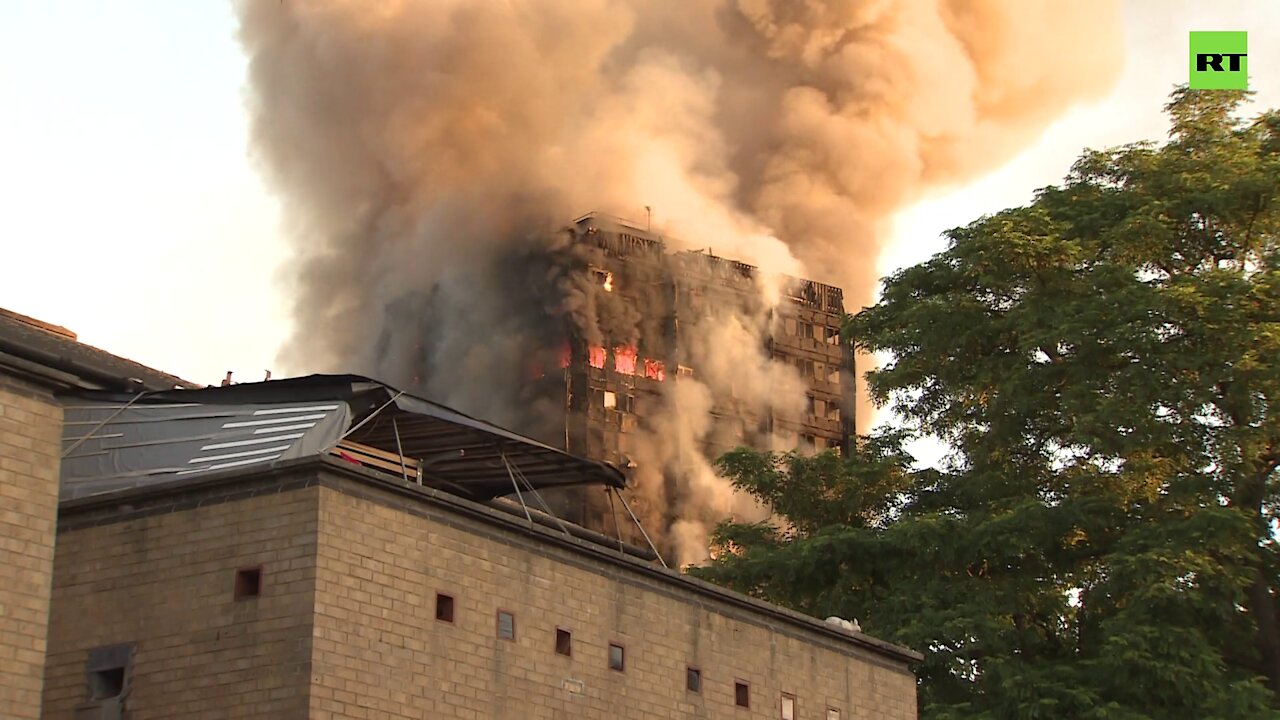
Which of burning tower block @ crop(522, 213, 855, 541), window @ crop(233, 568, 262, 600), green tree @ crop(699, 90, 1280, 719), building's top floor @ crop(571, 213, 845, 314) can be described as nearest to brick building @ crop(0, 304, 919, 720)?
window @ crop(233, 568, 262, 600)

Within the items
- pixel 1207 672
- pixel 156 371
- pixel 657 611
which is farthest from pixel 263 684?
pixel 1207 672

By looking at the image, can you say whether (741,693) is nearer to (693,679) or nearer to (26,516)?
(693,679)

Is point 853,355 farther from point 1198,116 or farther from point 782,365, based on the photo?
point 1198,116

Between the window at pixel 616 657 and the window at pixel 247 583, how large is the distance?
21.1 feet

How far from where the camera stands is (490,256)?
103 m

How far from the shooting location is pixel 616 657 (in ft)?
95.6

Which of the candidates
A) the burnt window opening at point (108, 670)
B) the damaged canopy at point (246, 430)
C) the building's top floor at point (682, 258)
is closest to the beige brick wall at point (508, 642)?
the damaged canopy at point (246, 430)

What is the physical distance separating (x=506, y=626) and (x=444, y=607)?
4.11 ft

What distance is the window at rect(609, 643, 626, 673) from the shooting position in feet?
95.3

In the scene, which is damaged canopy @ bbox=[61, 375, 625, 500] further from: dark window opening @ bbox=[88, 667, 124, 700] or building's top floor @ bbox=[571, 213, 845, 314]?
building's top floor @ bbox=[571, 213, 845, 314]

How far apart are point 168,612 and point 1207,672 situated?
961 inches

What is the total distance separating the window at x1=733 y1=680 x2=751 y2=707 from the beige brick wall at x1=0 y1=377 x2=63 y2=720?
483 inches

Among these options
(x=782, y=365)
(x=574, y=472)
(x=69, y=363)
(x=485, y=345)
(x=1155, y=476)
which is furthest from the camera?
(x=782, y=365)

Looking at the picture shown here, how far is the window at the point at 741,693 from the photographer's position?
103 feet
